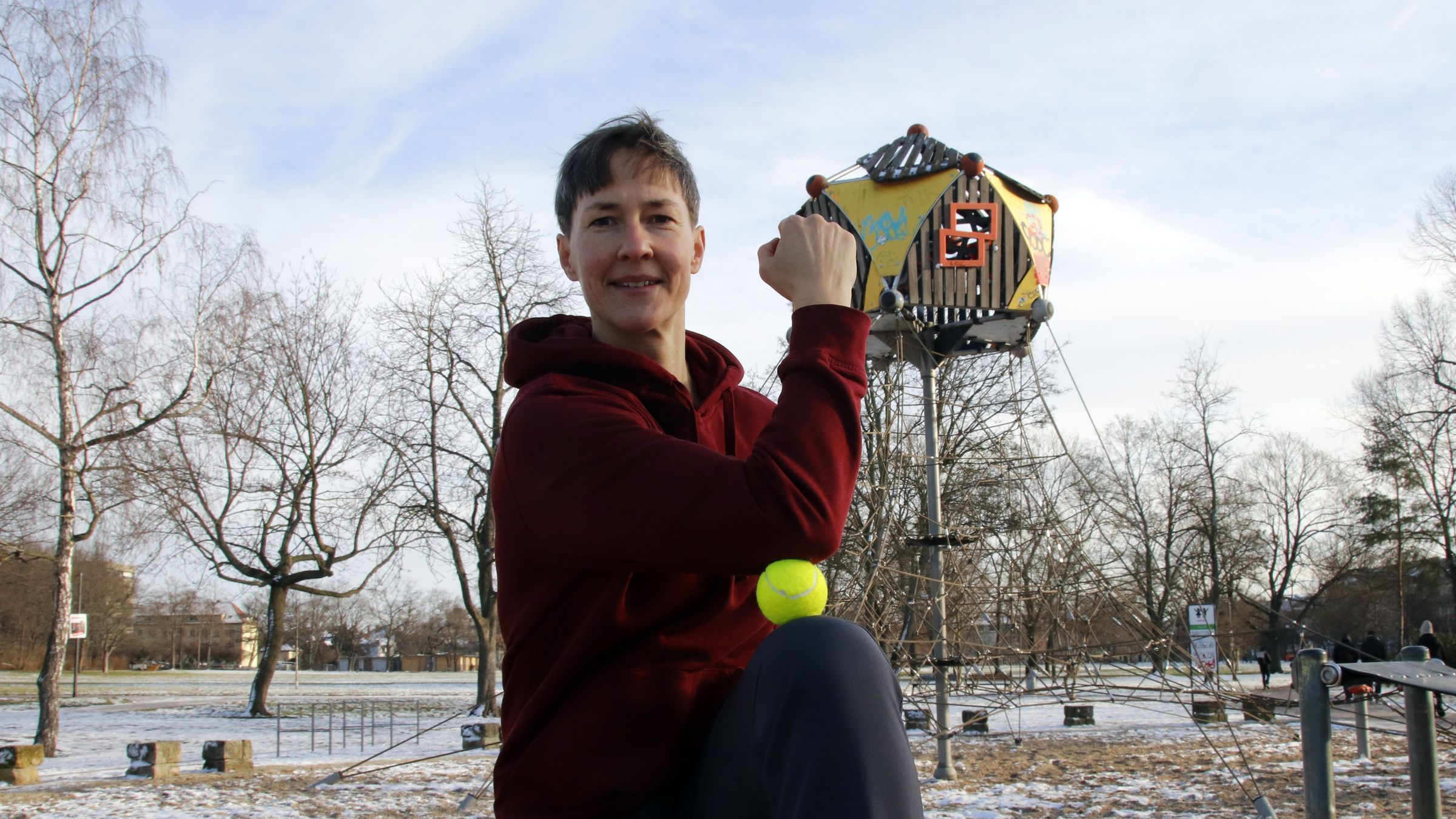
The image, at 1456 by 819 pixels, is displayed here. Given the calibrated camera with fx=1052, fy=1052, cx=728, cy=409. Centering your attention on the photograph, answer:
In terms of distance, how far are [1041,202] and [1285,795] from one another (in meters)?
5.27

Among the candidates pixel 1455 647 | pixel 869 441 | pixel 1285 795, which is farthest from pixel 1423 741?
pixel 1455 647

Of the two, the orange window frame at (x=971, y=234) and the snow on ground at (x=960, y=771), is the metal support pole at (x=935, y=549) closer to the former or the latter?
the snow on ground at (x=960, y=771)

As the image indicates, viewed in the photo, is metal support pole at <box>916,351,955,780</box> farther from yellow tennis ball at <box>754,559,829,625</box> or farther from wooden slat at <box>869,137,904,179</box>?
yellow tennis ball at <box>754,559,829,625</box>

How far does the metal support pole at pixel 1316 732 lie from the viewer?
3723mm

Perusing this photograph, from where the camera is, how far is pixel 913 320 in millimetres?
9305

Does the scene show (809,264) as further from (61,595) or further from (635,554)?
(61,595)

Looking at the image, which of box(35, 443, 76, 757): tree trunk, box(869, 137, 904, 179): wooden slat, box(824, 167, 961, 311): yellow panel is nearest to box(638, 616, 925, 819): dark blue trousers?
box(824, 167, 961, 311): yellow panel

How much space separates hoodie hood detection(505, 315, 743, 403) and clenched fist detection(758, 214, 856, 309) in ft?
0.73

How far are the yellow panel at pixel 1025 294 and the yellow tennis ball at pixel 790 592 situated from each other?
777 centimetres

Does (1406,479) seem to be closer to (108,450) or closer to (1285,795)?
(1285,795)

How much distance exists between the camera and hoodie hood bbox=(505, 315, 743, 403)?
5.00ft

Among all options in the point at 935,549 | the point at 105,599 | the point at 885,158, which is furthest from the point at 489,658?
the point at 105,599

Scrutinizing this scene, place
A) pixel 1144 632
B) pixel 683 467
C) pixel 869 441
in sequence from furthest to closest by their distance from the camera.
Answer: pixel 869 441
pixel 1144 632
pixel 683 467

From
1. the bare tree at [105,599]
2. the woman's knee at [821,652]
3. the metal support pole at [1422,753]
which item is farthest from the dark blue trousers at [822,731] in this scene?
the bare tree at [105,599]
